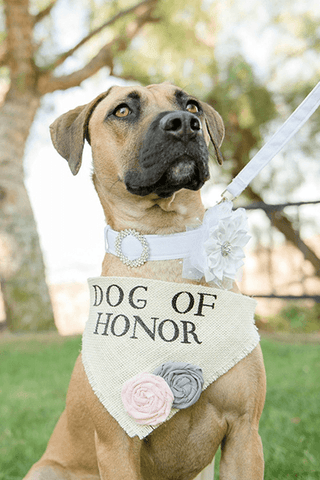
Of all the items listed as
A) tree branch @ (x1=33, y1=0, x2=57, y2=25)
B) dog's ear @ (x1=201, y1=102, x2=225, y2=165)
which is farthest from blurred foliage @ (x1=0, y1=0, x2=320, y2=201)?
dog's ear @ (x1=201, y1=102, x2=225, y2=165)

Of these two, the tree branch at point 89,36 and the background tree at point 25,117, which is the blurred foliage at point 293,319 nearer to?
the background tree at point 25,117

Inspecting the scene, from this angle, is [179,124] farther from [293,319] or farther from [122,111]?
[293,319]

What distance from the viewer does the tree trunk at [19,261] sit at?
812cm

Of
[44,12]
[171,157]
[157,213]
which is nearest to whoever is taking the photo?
[171,157]

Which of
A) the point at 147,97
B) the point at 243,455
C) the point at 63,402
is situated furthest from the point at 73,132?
the point at 63,402

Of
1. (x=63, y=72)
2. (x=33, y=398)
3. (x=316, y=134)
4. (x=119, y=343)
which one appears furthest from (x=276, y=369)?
(x=63, y=72)

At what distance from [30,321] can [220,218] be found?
22.6 ft

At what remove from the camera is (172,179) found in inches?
76.4

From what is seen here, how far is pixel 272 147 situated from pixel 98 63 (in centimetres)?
821

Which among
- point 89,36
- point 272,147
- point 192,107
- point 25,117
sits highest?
point 89,36

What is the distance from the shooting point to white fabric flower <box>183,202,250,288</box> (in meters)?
1.80

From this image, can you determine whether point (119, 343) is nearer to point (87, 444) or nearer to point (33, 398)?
point (87, 444)

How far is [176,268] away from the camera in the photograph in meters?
1.93

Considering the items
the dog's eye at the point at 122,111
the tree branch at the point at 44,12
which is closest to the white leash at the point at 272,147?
the dog's eye at the point at 122,111
